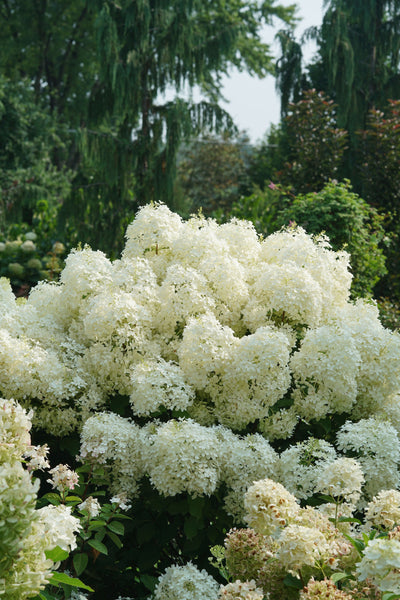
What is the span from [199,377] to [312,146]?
890cm

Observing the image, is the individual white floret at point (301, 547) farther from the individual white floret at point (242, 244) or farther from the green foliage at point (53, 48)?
the green foliage at point (53, 48)

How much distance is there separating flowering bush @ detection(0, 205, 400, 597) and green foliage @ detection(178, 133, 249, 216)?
58.2ft

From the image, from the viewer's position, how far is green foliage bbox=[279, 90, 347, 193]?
11320 mm

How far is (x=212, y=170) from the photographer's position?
21.9 m

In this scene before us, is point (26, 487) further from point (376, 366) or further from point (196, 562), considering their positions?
point (376, 366)

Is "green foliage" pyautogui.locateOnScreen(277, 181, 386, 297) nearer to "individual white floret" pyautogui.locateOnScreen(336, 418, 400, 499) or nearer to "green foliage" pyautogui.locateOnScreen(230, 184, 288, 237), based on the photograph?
"green foliage" pyautogui.locateOnScreen(230, 184, 288, 237)

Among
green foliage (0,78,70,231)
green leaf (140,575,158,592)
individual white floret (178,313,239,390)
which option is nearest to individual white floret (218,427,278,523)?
individual white floret (178,313,239,390)

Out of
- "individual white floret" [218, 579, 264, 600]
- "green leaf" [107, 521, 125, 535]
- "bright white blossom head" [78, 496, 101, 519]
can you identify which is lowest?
"green leaf" [107, 521, 125, 535]

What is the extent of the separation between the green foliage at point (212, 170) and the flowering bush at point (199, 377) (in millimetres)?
17738

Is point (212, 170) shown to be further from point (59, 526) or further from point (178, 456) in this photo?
point (59, 526)

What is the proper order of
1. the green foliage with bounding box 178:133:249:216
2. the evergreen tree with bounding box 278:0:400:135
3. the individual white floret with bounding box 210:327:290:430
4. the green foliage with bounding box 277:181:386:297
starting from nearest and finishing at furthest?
the individual white floret with bounding box 210:327:290:430 → the green foliage with bounding box 277:181:386:297 → the evergreen tree with bounding box 278:0:400:135 → the green foliage with bounding box 178:133:249:216

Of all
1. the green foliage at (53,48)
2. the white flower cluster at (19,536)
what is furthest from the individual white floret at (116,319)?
the green foliage at (53,48)

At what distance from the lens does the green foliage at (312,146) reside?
446 inches

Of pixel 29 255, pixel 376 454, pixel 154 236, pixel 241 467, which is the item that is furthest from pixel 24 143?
pixel 376 454
